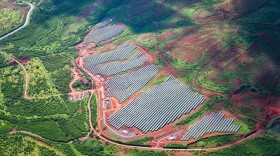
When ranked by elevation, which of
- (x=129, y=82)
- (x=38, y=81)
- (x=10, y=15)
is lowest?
(x=129, y=82)

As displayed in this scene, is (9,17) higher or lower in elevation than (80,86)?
higher

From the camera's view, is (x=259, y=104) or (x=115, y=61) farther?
(x=115, y=61)

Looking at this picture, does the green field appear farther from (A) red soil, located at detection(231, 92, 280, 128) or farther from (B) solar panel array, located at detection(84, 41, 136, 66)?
(A) red soil, located at detection(231, 92, 280, 128)

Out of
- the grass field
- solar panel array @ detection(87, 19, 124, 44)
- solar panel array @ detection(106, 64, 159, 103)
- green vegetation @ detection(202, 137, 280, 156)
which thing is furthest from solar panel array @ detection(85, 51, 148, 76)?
green vegetation @ detection(202, 137, 280, 156)

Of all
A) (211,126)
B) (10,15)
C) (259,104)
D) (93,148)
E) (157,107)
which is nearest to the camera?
(93,148)

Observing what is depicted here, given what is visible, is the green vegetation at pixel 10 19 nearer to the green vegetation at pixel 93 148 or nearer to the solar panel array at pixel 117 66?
the solar panel array at pixel 117 66

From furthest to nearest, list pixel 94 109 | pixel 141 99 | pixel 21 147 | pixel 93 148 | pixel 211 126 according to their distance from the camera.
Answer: pixel 141 99 → pixel 94 109 → pixel 211 126 → pixel 21 147 → pixel 93 148

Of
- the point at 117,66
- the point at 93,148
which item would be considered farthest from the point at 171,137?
the point at 117,66

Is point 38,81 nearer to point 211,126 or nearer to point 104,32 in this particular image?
point 104,32
